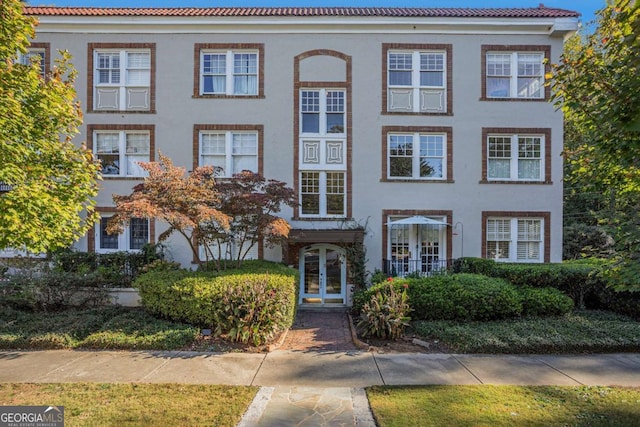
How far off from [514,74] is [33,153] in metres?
15.3

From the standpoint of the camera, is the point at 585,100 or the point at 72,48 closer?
the point at 585,100

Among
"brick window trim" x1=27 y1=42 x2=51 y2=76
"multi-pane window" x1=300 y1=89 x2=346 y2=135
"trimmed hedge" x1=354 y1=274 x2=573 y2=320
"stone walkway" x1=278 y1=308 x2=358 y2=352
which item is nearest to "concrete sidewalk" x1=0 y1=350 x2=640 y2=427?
"stone walkway" x1=278 y1=308 x2=358 y2=352

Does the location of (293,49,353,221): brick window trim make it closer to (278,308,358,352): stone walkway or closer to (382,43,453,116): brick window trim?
(382,43,453,116): brick window trim

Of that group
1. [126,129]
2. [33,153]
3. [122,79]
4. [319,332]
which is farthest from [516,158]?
[122,79]

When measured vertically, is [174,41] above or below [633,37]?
above

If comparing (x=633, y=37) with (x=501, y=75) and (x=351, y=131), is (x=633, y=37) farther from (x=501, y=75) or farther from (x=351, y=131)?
(x=501, y=75)

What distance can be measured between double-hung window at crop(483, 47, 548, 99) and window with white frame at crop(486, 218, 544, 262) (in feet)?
16.3

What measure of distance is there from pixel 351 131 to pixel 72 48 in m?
11.4

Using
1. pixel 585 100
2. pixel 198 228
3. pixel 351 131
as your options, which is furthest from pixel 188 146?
pixel 585 100

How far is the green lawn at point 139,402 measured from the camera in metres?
4.43

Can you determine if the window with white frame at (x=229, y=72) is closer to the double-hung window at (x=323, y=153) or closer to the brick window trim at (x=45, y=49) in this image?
the double-hung window at (x=323, y=153)

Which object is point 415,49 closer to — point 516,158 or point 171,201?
point 516,158

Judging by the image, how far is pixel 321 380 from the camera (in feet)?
19.1

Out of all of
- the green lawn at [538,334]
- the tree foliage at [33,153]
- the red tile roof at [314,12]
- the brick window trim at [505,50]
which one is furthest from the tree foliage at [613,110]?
the red tile roof at [314,12]
